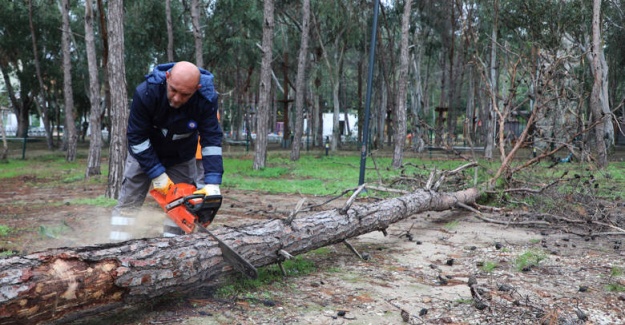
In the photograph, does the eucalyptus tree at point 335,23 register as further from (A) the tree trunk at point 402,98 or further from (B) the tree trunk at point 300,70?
(A) the tree trunk at point 402,98

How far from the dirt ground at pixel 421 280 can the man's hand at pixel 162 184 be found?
91cm

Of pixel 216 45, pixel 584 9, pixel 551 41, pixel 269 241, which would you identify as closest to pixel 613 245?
pixel 269 241

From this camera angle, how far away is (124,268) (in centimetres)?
306

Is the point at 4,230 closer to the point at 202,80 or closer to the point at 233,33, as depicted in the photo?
the point at 202,80

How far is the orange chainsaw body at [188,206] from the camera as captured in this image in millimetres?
3789

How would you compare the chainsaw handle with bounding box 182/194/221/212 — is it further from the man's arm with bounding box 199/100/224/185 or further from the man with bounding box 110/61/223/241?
the man's arm with bounding box 199/100/224/185

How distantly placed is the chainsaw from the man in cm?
11

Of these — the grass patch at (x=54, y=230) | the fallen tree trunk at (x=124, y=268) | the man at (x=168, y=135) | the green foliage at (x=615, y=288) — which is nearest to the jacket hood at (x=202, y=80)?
the man at (x=168, y=135)

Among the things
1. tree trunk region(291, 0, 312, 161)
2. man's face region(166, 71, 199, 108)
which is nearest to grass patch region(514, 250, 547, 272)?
man's face region(166, 71, 199, 108)

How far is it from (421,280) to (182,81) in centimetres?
259

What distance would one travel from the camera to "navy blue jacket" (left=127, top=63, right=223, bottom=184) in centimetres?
403

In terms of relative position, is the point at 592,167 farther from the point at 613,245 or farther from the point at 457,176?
the point at 613,245

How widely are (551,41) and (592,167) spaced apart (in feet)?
38.4

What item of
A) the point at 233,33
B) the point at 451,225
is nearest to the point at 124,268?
the point at 451,225
